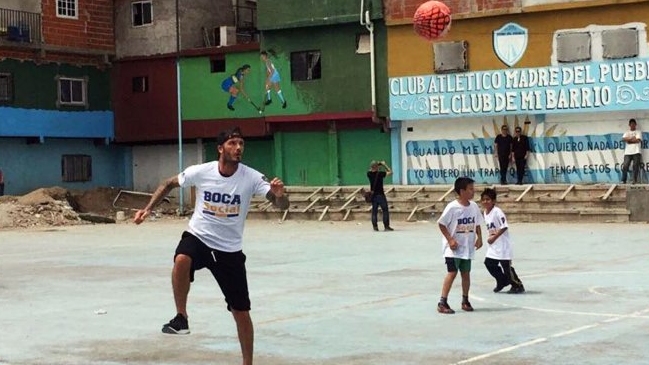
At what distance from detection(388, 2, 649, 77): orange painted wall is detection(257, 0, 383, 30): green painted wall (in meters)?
1.34

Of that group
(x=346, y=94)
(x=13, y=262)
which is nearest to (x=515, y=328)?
(x=13, y=262)

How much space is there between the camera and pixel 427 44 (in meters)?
37.6

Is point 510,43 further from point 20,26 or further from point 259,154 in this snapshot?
point 20,26

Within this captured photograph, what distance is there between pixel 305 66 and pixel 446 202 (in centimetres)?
974

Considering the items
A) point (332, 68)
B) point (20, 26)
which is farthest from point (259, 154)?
point (20, 26)

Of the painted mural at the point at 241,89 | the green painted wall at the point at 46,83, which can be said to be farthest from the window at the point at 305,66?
the green painted wall at the point at 46,83

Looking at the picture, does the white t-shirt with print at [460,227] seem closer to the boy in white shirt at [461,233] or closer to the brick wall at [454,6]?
the boy in white shirt at [461,233]

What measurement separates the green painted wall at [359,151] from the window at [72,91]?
1101 cm

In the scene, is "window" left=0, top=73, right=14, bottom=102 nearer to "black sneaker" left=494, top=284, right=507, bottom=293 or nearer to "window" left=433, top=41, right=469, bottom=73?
"window" left=433, top=41, right=469, bottom=73

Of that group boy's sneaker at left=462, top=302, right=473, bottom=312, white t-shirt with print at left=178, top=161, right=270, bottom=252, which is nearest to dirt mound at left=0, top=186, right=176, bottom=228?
boy's sneaker at left=462, top=302, right=473, bottom=312

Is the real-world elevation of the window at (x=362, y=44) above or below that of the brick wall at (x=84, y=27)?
below

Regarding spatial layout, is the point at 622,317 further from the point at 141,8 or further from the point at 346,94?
the point at 141,8

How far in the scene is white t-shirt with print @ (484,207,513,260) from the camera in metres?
15.1

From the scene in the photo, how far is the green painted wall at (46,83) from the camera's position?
42500mm
